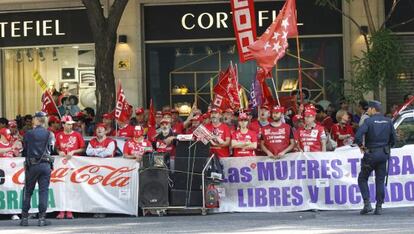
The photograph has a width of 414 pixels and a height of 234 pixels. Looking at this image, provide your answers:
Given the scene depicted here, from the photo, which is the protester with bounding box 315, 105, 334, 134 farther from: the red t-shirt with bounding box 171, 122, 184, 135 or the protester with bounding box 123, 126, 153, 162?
the protester with bounding box 123, 126, 153, 162

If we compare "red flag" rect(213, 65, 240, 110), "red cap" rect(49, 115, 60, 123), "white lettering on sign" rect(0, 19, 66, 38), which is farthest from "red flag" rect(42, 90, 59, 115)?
"white lettering on sign" rect(0, 19, 66, 38)

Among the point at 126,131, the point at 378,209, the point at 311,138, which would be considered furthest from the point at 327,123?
the point at 378,209

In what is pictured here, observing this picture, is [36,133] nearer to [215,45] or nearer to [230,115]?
[230,115]

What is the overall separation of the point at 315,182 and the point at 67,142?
4.46m

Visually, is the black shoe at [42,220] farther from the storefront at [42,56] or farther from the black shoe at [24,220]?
the storefront at [42,56]

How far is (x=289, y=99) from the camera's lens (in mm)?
21719

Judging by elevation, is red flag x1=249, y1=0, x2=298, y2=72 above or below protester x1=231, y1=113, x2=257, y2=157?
above

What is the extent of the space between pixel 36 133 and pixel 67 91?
11.1 m

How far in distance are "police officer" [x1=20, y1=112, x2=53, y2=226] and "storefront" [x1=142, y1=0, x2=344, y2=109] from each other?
1074 centimetres

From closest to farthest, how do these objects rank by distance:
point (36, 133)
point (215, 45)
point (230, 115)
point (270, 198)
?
1. point (36, 133)
2. point (270, 198)
3. point (230, 115)
4. point (215, 45)

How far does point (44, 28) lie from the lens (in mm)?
25484

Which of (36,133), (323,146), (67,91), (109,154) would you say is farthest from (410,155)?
(67,91)

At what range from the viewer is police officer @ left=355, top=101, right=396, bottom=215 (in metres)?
14.0

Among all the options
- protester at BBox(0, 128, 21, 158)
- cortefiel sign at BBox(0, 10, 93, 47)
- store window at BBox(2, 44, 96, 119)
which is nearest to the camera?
protester at BBox(0, 128, 21, 158)
